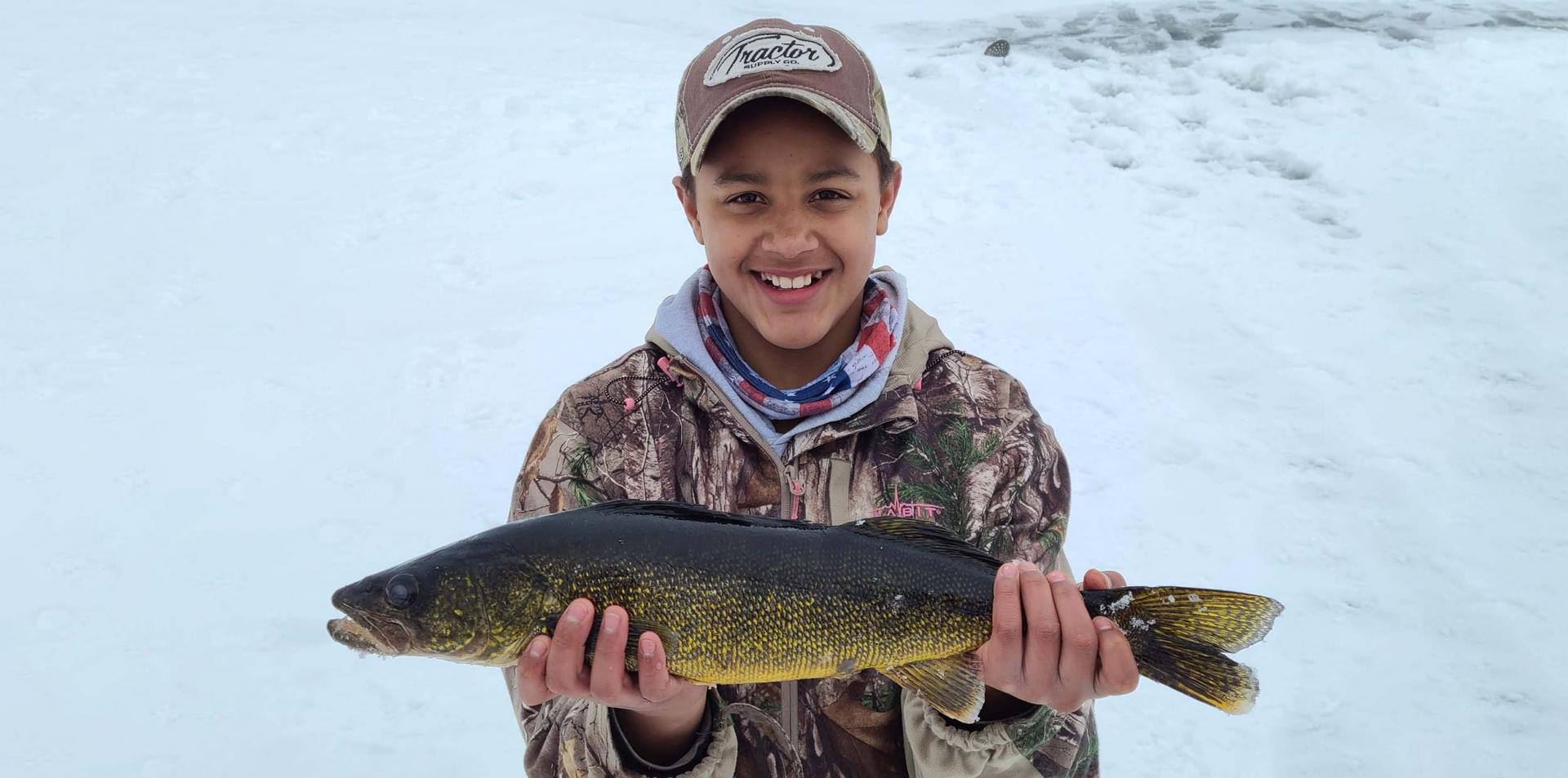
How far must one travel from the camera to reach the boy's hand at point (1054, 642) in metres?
2.31

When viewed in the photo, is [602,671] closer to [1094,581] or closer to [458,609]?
[458,609]

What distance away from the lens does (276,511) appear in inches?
211

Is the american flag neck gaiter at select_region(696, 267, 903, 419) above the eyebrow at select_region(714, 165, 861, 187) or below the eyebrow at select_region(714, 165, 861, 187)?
below

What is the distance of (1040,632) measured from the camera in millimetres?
2307

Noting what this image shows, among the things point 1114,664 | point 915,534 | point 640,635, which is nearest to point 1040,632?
point 1114,664

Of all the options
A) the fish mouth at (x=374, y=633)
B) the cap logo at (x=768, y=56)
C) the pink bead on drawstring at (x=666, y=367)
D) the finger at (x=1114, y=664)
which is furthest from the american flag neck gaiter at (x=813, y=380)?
the fish mouth at (x=374, y=633)

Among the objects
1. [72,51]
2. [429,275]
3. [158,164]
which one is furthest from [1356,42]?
[72,51]

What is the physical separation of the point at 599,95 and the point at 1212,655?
8924mm

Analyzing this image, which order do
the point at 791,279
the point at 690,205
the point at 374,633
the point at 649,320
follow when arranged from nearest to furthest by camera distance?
1. the point at 374,633
2. the point at 791,279
3. the point at 690,205
4. the point at 649,320

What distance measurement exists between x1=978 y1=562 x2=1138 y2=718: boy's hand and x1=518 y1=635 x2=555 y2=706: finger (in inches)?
38.8

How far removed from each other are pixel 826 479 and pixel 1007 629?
0.65 meters

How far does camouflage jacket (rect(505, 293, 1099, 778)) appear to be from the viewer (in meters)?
2.70

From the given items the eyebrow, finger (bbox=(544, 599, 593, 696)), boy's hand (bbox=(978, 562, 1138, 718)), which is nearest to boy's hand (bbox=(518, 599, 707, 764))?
finger (bbox=(544, 599, 593, 696))

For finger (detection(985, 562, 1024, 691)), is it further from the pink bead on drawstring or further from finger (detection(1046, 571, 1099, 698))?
the pink bead on drawstring
